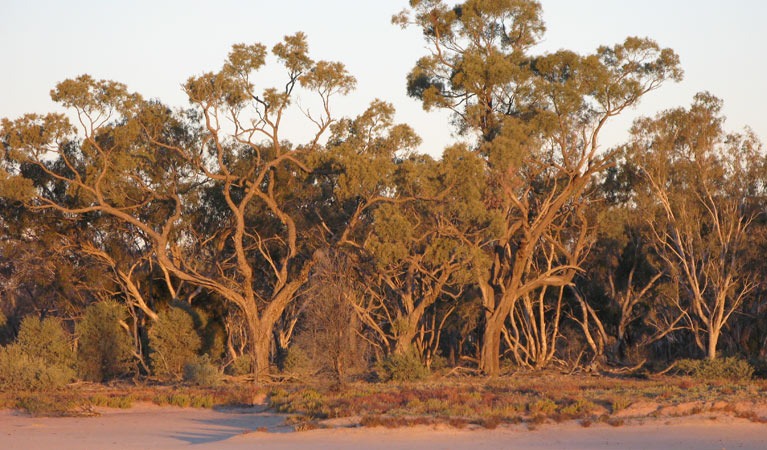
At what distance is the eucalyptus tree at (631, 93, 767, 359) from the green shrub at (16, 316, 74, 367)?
22.6 metres

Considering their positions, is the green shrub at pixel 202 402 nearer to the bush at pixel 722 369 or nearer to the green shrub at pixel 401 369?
the green shrub at pixel 401 369

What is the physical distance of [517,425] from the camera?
15.7 m

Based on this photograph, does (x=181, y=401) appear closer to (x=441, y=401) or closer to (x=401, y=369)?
(x=441, y=401)

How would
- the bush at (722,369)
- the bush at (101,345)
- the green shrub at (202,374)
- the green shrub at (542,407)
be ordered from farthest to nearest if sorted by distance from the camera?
the bush at (101,345), the bush at (722,369), the green shrub at (202,374), the green shrub at (542,407)

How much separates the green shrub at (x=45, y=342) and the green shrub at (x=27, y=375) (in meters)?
3.13

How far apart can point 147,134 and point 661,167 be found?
63.8 ft

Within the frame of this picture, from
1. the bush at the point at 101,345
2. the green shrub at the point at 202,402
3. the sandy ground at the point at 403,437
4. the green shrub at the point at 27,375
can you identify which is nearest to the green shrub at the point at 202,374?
the green shrub at the point at 27,375

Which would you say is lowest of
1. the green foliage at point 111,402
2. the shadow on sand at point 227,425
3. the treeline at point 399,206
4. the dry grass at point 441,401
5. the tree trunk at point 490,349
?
the shadow on sand at point 227,425

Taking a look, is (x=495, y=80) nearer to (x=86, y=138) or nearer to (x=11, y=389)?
(x=86, y=138)

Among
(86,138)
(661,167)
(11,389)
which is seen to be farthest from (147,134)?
(661,167)

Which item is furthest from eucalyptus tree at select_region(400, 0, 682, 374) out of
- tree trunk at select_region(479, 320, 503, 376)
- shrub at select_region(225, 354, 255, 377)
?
shrub at select_region(225, 354, 255, 377)

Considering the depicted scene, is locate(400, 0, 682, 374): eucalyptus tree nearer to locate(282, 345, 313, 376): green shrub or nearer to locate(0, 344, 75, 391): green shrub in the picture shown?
locate(282, 345, 313, 376): green shrub

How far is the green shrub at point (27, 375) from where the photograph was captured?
24625 millimetres

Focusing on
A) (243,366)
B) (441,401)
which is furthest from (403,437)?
(243,366)
